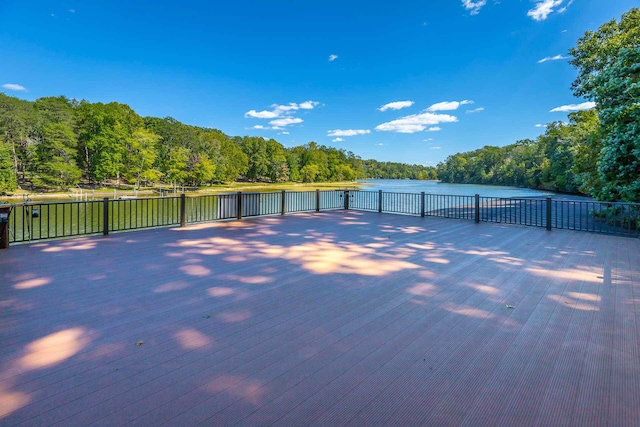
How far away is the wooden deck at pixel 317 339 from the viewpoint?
1.56 m

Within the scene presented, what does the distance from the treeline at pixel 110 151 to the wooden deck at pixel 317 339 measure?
34.0 metres

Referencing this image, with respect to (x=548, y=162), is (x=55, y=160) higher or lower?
lower

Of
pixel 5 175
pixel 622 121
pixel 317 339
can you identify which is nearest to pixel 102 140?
pixel 5 175

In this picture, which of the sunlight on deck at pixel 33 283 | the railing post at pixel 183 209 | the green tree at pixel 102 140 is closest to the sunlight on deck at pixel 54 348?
the sunlight on deck at pixel 33 283

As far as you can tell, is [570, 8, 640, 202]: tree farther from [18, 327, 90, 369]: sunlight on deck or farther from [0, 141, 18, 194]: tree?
[0, 141, 18, 194]: tree

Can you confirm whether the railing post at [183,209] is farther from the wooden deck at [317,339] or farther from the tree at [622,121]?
the tree at [622,121]

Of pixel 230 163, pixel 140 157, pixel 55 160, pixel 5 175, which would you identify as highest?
pixel 230 163

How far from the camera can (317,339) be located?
91.2 inches

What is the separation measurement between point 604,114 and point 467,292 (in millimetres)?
8048

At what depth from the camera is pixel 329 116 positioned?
5809cm

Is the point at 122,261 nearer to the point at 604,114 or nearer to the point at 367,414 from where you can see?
the point at 367,414

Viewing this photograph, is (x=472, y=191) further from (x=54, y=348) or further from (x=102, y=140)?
(x=102, y=140)

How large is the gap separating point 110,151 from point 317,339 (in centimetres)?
4587

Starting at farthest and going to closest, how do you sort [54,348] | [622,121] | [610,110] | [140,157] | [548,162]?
[140,157] → [548,162] → [622,121] → [610,110] → [54,348]
